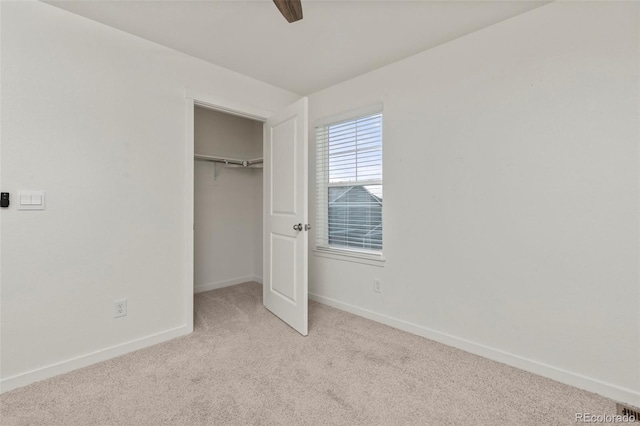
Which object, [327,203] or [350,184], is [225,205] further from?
[350,184]

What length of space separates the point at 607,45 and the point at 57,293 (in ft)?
12.1

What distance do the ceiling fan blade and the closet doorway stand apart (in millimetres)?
1019

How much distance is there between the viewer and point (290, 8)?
→ 1353 mm

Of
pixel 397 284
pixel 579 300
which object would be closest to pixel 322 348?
pixel 397 284

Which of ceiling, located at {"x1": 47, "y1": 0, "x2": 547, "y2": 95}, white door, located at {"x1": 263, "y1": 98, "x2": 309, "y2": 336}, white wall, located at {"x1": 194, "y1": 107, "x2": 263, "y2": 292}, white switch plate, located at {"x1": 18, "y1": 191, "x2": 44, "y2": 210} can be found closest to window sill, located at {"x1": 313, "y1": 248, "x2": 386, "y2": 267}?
white door, located at {"x1": 263, "y1": 98, "x2": 309, "y2": 336}

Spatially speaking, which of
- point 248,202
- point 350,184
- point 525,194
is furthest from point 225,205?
point 525,194

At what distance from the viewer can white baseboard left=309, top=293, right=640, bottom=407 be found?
65.8 inches

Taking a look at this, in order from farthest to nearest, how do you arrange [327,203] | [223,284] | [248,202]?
[248,202], [223,284], [327,203]

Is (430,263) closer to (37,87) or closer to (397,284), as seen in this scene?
(397,284)

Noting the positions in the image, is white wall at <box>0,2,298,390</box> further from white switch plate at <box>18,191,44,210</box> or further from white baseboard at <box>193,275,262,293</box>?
white baseboard at <box>193,275,262,293</box>

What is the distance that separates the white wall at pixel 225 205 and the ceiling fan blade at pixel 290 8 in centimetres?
257

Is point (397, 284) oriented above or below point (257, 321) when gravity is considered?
above

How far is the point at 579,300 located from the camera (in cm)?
179

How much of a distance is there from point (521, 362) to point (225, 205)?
350cm
